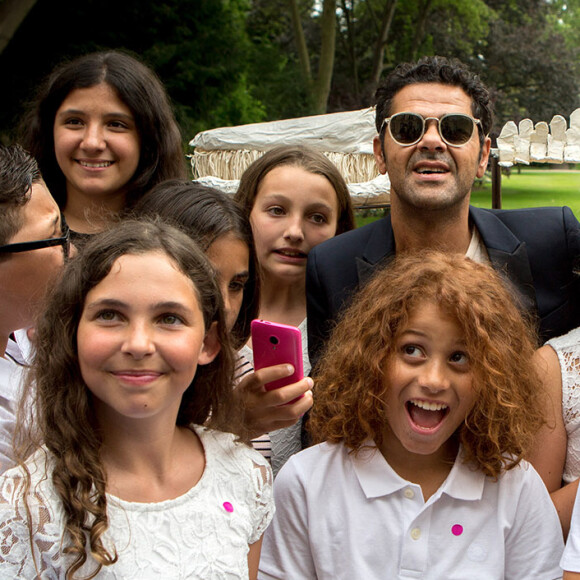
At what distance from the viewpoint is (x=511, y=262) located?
3283 millimetres

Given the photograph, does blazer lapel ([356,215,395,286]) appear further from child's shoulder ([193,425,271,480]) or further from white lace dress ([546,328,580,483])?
child's shoulder ([193,425,271,480])

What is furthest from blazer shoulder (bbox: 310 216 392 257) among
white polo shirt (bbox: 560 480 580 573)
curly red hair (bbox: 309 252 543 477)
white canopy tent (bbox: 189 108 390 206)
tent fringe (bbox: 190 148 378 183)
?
tent fringe (bbox: 190 148 378 183)

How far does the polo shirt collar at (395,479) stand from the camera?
2506 millimetres

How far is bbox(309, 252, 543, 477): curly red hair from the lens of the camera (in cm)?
255

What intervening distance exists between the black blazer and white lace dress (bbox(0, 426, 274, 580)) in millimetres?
1050

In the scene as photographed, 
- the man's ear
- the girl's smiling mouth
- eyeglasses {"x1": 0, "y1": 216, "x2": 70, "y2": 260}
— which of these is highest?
the man's ear

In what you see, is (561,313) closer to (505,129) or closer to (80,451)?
(80,451)

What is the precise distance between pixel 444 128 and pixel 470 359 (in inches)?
52.3

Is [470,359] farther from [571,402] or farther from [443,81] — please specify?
[443,81]

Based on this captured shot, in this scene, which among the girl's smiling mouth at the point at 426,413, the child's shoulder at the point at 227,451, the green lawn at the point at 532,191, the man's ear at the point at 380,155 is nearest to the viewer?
the child's shoulder at the point at 227,451

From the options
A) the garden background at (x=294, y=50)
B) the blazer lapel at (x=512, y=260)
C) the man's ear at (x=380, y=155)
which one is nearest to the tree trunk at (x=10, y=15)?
the garden background at (x=294, y=50)

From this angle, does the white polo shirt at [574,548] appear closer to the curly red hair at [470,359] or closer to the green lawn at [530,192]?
the curly red hair at [470,359]

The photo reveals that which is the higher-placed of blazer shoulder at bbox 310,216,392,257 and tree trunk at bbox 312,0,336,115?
tree trunk at bbox 312,0,336,115

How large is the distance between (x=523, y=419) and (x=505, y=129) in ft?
15.3
